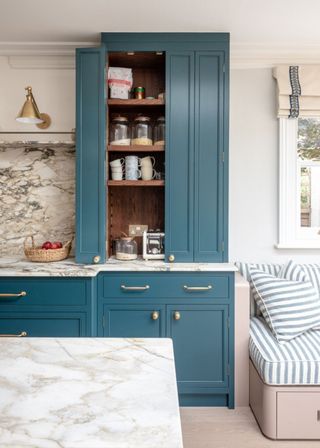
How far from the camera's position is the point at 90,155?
2742 millimetres

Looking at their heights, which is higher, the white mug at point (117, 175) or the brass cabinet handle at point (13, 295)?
the white mug at point (117, 175)

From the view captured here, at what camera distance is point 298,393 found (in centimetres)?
A: 227

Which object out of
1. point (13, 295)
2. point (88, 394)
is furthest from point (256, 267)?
point (88, 394)

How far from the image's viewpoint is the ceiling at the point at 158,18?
2428mm

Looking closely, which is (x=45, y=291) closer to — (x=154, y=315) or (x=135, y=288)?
(x=135, y=288)

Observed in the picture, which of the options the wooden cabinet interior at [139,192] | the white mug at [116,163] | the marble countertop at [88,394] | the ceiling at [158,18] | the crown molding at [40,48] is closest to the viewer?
the marble countertop at [88,394]

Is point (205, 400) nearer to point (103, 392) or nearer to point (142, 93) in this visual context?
point (103, 392)

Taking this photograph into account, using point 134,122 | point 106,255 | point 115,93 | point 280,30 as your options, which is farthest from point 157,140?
point 280,30

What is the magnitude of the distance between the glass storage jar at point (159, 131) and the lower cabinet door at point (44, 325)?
138 cm

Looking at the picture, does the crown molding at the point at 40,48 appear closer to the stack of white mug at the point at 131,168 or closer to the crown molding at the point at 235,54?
the crown molding at the point at 235,54

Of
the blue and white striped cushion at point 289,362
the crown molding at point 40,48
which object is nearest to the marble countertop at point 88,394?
the blue and white striped cushion at point 289,362

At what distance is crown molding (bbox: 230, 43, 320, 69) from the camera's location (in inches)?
119

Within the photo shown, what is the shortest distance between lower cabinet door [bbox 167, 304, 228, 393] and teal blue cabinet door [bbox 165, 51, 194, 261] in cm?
40

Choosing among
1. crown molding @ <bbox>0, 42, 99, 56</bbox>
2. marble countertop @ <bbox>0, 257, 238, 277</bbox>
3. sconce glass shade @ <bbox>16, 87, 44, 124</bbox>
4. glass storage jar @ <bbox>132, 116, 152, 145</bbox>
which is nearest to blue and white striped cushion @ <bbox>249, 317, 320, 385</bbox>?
marble countertop @ <bbox>0, 257, 238, 277</bbox>
